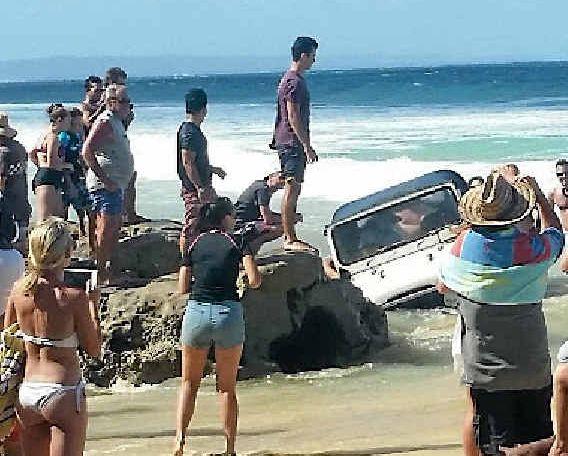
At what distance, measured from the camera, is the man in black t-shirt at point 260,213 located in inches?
385

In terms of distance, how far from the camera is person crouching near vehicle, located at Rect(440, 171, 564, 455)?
4.52 metres

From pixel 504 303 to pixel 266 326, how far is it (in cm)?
425

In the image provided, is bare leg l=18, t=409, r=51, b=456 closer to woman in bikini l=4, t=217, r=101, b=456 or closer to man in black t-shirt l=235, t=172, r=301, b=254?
woman in bikini l=4, t=217, r=101, b=456

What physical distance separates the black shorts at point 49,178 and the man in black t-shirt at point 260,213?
159cm

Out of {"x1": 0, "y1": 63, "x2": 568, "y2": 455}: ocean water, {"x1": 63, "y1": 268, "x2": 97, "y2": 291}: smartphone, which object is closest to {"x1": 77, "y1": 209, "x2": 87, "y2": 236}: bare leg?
{"x1": 0, "y1": 63, "x2": 568, "y2": 455}: ocean water

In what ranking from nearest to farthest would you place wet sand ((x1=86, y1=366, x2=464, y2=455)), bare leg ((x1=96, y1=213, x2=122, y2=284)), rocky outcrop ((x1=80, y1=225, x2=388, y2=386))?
wet sand ((x1=86, y1=366, x2=464, y2=455)) → rocky outcrop ((x1=80, y1=225, x2=388, y2=386)) → bare leg ((x1=96, y1=213, x2=122, y2=284))

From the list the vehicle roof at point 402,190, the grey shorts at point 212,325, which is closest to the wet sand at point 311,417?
the grey shorts at point 212,325

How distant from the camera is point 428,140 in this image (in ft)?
104

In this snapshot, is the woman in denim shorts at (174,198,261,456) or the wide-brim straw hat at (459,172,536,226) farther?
the woman in denim shorts at (174,198,261,456)

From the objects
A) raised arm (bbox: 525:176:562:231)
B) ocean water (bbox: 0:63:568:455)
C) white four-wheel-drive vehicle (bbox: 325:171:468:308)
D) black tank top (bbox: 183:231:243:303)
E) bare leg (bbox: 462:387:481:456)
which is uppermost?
raised arm (bbox: 525:176:562:231)

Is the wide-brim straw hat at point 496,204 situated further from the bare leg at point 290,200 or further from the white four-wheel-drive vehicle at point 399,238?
the white four-wheel-drive vehicle at point 399,238

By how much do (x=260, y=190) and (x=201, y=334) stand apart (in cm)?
406

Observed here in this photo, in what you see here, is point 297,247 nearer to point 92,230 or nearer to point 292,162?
point 292,162

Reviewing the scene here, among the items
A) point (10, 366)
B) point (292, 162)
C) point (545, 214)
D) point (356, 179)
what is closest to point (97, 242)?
point (292, 162)
